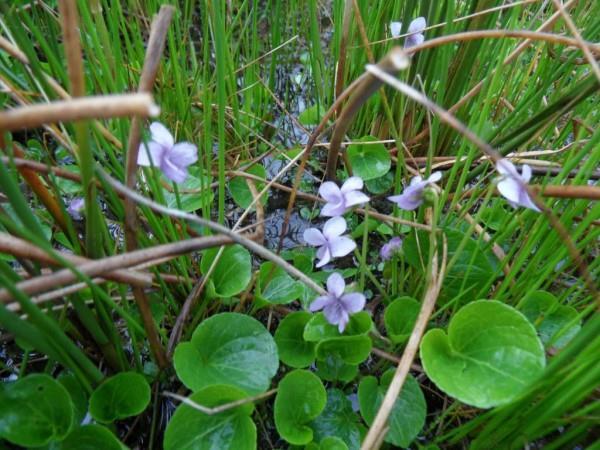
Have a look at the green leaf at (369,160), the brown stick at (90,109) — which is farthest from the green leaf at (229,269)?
the brown stick at (90,109)

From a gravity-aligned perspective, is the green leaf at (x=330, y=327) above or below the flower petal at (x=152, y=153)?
below

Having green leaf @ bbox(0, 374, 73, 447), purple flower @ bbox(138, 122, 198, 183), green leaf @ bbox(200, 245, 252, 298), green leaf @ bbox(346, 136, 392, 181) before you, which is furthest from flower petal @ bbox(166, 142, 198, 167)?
green leaf @ bbox(346, 136, 392, 181)

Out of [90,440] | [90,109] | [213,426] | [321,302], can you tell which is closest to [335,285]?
[321,302]

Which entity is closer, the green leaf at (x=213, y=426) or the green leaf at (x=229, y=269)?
the green leaf at (x=213, y=426)

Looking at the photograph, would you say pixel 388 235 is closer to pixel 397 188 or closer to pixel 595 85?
pixel 397 188

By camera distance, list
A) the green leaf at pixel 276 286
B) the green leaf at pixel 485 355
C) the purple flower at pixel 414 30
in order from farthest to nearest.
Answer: the purple flower at pixel 414 30 < the green leaf at pixel 276 286 < the green leaf at pixel 485 355

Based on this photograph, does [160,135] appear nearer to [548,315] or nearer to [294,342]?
[294,342]

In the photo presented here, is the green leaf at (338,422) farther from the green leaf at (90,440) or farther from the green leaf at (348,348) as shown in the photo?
the green leaf at (90,440)
